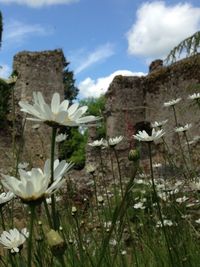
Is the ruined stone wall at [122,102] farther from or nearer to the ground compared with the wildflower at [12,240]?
farther from the ground

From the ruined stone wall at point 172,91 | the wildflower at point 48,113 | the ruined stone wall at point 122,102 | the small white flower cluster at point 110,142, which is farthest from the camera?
the ruined stone wall at point 122,102

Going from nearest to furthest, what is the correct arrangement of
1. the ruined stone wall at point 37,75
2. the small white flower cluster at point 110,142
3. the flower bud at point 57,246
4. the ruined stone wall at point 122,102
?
the flower bud at point 57,246 < the small white flower cluster at point 110,142 < the ruined stone wall at point 122,102 < the ruined stone wall at point 37,75

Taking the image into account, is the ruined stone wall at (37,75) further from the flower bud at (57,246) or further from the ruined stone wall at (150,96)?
the flower bud at (57,246)

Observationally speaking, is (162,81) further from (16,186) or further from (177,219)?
(16,186)

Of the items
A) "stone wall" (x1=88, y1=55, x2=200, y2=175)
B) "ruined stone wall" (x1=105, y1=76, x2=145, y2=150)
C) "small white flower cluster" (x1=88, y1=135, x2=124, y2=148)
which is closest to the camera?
"small white flower cluster" (x1=88, y1=135, x2=124, y2=148)

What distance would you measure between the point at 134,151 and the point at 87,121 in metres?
0.24

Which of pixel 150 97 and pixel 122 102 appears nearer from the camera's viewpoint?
pixel 122 102

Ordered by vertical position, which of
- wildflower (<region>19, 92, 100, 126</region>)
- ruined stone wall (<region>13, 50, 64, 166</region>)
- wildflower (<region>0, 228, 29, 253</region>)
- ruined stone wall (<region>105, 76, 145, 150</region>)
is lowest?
wildflower (<region>0, 228, 29, 253</region>)

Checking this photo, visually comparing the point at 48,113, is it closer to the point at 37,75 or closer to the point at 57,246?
the point at 57,246

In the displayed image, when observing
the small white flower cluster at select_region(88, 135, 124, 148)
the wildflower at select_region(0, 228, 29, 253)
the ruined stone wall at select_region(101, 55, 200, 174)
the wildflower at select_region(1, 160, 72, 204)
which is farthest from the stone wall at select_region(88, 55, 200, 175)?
the wildflower at select_region(1, 160, 72, 204)

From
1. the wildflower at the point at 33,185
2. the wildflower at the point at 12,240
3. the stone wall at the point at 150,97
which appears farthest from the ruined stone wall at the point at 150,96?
the wildflower at the point at 33,185

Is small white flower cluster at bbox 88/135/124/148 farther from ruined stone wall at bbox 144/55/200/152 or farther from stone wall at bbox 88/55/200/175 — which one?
stone wall at bbox 88/55/200/175

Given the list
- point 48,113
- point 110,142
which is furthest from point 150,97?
point 48,113

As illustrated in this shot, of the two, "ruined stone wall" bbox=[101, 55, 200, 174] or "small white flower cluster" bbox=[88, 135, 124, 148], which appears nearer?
"small white flower cluster" bbox=[88, 135, 124, 148]
